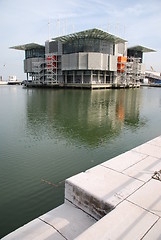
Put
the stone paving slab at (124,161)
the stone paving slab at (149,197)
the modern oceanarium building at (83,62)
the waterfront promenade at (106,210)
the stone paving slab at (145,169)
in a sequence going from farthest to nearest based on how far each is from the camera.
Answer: the modern oceanarium building at (83,62) → the stone paving slab at (124,161) → the stone paving slab at (145,169) → the stone paving slab at (149,197) → the waterfront promenade at (106,210)

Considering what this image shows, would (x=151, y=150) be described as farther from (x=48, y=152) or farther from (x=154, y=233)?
(x=48, y=152)

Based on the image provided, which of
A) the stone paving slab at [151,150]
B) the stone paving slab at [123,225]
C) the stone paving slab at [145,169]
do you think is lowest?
the stone paving slab at [123,225]

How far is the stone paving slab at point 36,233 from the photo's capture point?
12.8 ft

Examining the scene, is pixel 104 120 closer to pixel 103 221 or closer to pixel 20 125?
pixel 20 125

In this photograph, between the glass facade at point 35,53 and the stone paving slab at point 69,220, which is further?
the glass facade at point 35,53

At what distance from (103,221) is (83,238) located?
0.53 metres

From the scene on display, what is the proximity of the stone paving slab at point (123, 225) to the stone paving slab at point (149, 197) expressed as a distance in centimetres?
17

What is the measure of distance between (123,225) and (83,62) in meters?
63.5

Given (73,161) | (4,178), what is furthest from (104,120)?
(4,178)

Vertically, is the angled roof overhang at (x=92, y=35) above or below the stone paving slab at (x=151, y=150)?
above

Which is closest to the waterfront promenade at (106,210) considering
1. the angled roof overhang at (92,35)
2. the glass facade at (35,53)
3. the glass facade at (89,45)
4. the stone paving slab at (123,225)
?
the stone paving slab at (123,225)

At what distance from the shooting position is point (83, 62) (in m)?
63.5

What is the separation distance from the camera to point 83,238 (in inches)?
123

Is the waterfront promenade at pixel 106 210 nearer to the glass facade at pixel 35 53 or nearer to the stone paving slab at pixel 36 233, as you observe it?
the stone paving slab at pixel 36 233
